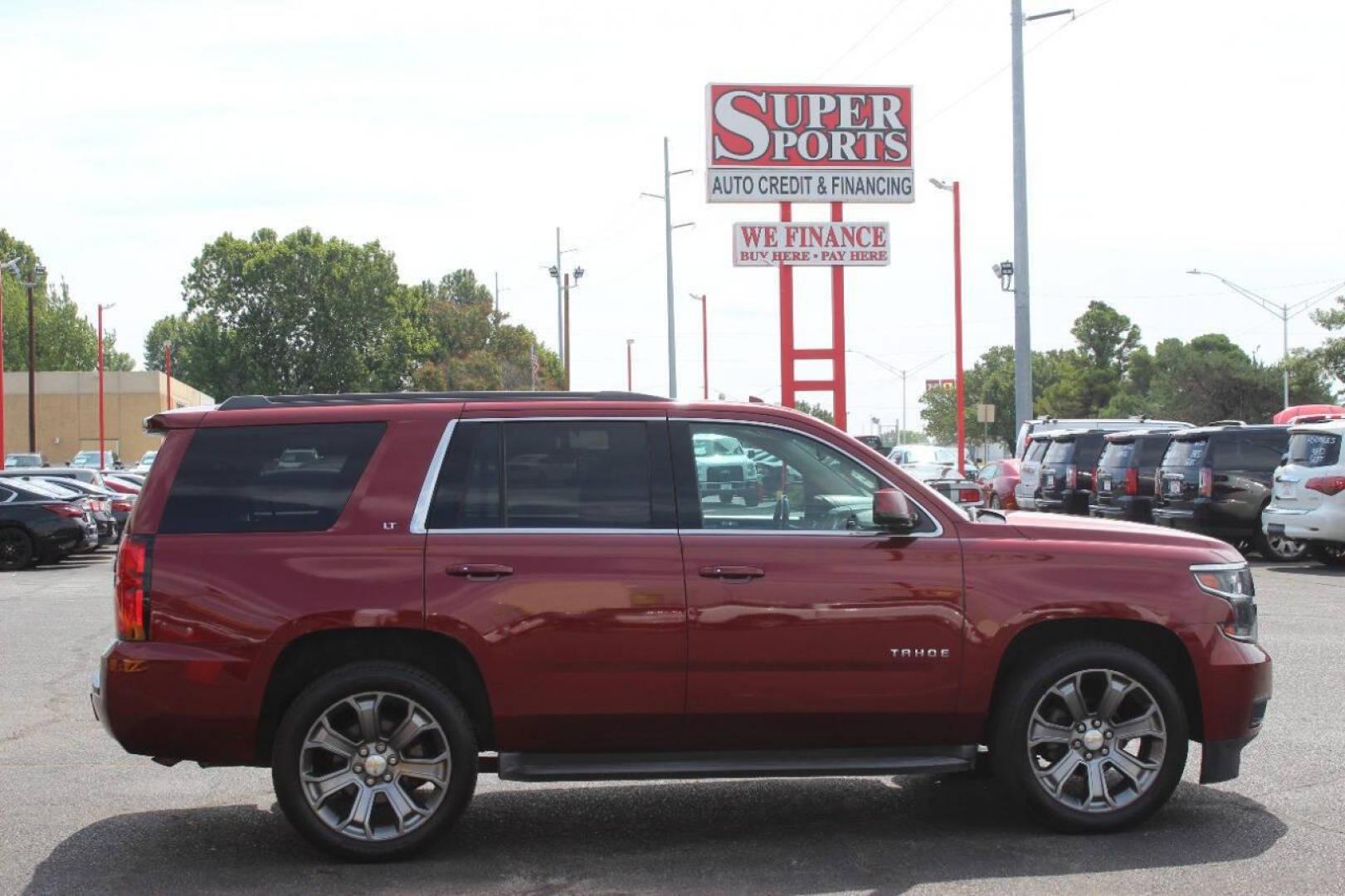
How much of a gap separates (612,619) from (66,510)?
19635mm

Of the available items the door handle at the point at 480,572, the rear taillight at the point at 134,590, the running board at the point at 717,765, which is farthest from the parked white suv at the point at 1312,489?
the rear taillight at the point at 134,590

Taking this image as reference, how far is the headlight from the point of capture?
264 inches

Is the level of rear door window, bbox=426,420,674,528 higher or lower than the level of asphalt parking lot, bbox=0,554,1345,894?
higher

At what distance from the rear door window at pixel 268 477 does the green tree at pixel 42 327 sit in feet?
325

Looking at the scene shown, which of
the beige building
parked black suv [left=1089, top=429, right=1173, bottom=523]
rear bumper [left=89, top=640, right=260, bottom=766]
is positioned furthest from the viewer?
the beige building

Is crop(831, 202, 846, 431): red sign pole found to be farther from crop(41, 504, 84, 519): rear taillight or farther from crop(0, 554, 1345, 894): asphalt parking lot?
crop(0, 554, 1345, 894): asphalt parking lot

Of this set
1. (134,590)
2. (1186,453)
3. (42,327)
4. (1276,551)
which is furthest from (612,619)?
(42,327)

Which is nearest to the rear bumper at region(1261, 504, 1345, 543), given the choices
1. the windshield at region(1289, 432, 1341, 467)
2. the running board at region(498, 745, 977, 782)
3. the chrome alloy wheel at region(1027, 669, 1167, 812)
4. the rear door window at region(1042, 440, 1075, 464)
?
the windshield at region(1289, 432, 1341, 467)

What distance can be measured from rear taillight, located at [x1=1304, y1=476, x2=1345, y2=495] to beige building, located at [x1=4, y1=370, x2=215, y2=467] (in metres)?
76.2

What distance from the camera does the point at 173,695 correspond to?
6273mm

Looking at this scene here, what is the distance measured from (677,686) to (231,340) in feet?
308

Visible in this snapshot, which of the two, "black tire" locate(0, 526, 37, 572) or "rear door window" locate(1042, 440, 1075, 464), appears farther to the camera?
"rear door window" locate(1042, 440, 1075, 464)

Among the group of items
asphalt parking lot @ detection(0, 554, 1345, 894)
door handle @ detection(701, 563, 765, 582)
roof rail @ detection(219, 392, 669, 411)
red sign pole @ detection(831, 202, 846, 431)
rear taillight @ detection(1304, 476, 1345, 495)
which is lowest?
asphalt parking lot @ detection(0, 554, 1345, 894)

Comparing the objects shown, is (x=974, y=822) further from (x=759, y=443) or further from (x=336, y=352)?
(x=336, y=352)
